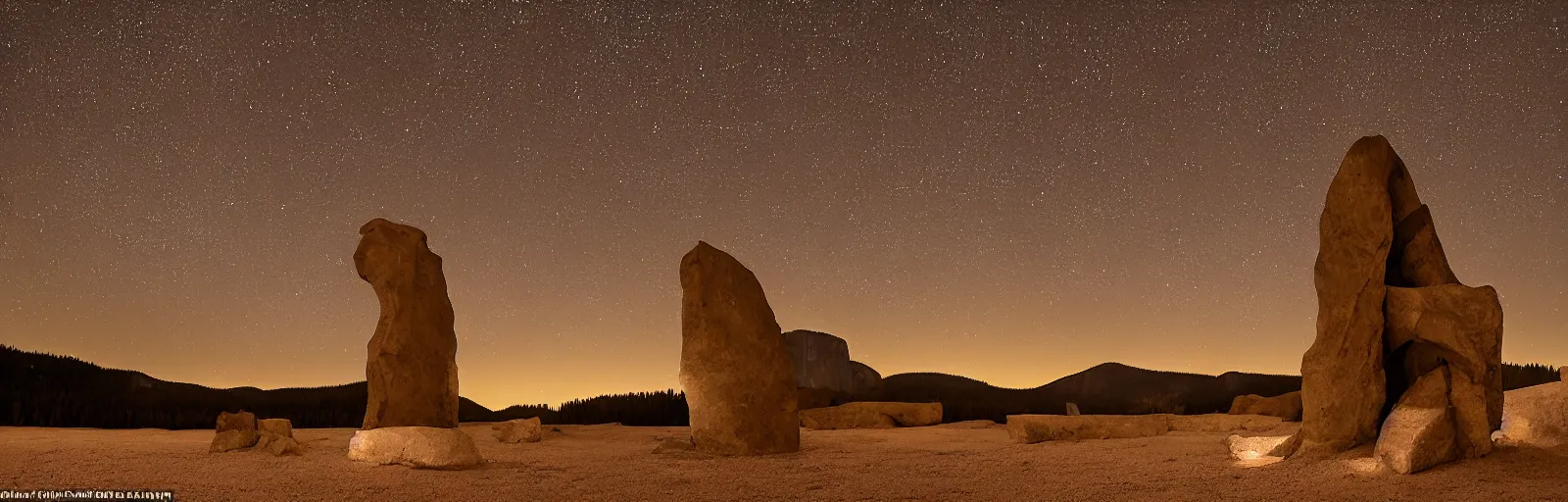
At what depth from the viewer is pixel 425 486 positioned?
10242mm

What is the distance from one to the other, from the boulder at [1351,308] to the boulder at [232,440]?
1277 centimetres

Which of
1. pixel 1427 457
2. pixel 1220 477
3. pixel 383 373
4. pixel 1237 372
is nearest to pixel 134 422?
pixel 383 373

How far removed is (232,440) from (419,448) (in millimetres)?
3488

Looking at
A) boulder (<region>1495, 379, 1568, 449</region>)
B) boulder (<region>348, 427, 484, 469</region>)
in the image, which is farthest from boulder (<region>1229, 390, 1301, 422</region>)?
boulder (<region>348, 427, 484, 469</region>)

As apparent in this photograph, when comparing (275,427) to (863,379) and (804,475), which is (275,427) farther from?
(863,379)

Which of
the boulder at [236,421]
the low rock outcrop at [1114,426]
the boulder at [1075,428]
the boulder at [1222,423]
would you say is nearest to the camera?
the boulder at [236,421]

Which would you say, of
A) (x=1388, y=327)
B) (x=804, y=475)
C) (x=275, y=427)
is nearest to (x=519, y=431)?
(x=275, y=427)

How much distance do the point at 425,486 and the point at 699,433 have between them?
488 centimetres

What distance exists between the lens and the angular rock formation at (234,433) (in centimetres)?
1340

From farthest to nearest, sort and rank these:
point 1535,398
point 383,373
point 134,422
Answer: point 134,422
point 383,373
point 1535,398

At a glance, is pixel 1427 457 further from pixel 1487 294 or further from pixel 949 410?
pixel 949 410

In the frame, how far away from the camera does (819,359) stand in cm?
3988

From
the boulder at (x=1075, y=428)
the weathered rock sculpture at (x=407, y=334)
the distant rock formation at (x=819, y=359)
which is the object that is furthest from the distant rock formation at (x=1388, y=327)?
the distant rock formation at (x=819, y=359)

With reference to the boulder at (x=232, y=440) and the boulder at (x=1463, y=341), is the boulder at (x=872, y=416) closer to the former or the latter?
the boulder at (x=232, y=440)
